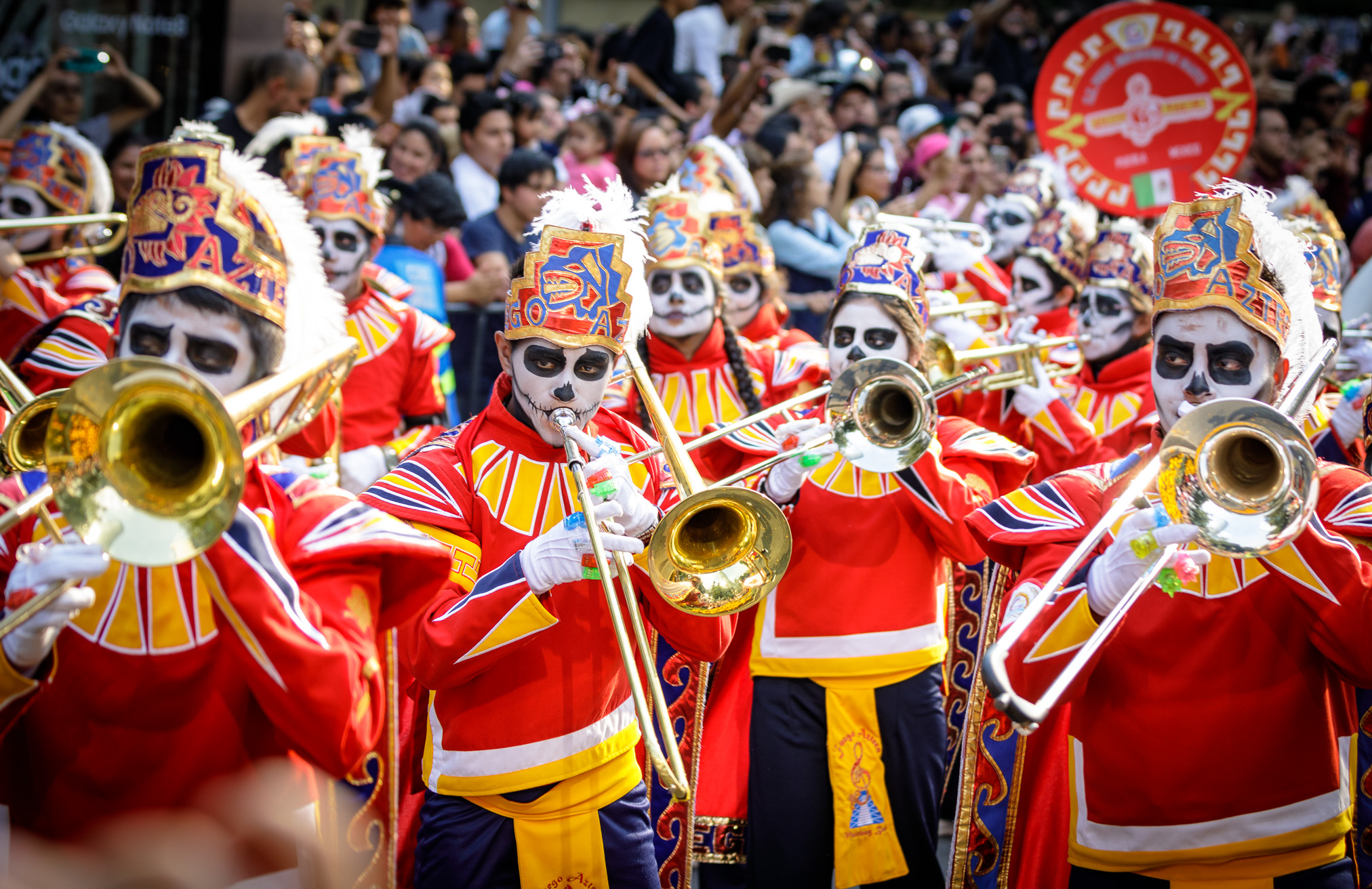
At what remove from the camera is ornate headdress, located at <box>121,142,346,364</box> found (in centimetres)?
263

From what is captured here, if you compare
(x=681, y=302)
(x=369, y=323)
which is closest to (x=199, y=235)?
(x=681, y=302)

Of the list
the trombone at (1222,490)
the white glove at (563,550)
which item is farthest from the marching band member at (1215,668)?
the white glove at (563,550)

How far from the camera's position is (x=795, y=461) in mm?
4168

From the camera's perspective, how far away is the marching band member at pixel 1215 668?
304cm

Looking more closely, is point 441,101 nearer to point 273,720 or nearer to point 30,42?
point 30,42

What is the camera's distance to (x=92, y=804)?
2.55 metres

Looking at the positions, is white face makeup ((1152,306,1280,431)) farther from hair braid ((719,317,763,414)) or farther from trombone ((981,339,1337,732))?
hair braid ((719,317,763,414))

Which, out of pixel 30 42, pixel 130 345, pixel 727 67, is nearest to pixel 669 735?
pixel 130 345

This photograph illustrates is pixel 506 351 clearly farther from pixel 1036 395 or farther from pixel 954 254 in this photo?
pixel 954 254

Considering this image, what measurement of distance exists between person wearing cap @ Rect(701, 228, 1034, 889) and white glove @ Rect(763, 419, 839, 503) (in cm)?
2

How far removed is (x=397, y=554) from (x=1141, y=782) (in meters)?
1.95

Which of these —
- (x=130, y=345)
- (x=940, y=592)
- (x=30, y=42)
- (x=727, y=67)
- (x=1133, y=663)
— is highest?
(x=727, y=67)

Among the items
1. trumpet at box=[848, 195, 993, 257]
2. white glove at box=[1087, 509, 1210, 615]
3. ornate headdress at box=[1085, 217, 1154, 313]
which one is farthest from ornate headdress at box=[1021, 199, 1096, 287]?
white glove at box=[1087, 509, 1210, 615]

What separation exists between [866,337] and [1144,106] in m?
3.70
